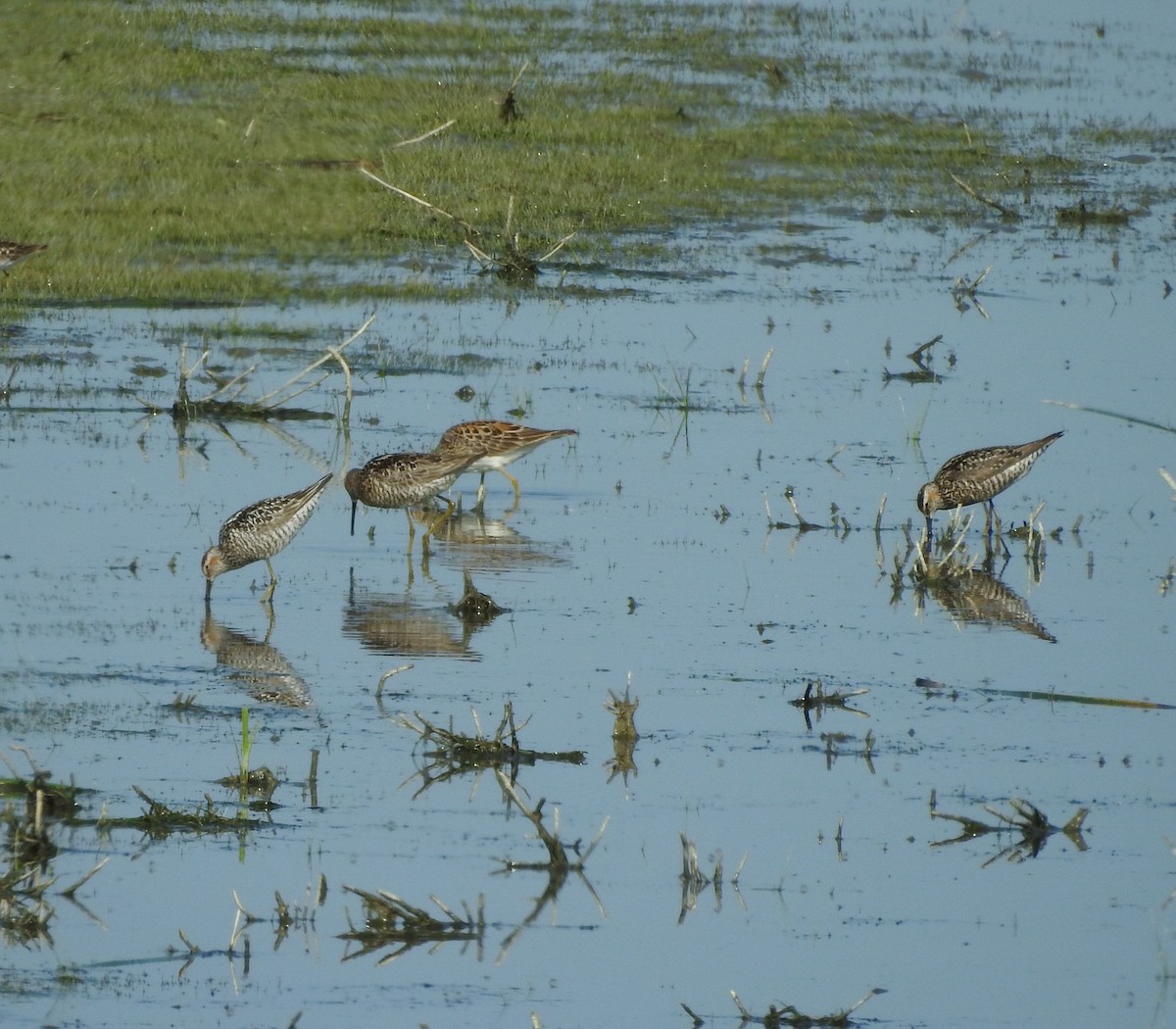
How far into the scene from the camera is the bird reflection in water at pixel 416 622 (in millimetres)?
11438

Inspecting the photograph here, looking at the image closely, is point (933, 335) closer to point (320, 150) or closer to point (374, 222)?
point (374, 222)

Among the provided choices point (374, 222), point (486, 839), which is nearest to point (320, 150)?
point (374, 222)

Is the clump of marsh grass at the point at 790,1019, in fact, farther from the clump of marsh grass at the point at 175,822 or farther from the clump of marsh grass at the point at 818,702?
the clump of marsh grass at the point at 818,702

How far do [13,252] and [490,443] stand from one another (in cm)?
656

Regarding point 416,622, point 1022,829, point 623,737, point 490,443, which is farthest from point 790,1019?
point 490,443

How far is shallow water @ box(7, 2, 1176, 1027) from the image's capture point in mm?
7723

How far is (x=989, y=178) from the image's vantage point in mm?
27219

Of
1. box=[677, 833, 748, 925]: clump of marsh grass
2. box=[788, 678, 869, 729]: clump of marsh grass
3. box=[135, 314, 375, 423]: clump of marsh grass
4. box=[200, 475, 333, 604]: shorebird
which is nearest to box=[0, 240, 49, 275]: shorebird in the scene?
box=[135, 314, 375, 423]: clump of marsh grass

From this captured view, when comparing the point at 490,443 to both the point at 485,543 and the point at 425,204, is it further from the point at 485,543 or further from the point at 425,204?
the point at 425,204

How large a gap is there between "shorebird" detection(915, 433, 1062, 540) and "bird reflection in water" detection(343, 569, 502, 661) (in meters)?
3.27

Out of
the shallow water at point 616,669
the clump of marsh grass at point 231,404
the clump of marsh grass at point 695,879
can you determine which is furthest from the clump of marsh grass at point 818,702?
the clump of marsh grass at point 231,404

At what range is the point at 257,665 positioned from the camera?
10961mm

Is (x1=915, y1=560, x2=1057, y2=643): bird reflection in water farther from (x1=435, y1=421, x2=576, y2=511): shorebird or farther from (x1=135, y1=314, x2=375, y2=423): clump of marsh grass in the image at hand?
(x1=135, y1=314, x2=375, y2=423): clump of marsh grass

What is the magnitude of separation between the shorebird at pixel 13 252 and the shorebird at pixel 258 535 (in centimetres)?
776
